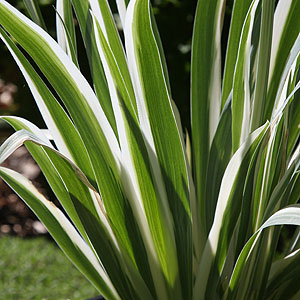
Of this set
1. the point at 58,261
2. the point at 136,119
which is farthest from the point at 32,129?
the point at 58,261

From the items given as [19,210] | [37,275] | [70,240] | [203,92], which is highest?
[203,92]

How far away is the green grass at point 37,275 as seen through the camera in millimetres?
1687

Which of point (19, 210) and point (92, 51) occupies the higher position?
point (92, 51)

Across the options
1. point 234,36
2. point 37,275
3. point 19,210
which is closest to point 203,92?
point 234,36

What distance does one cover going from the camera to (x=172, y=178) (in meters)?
0.67

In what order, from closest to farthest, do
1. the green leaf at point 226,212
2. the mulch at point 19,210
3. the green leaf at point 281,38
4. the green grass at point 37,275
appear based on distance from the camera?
the green leaf at point 226,212 < the green leaf at point 281,38 < the green grass at point 37,275 < the mulch at point 19,210

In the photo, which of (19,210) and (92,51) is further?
(19,210)

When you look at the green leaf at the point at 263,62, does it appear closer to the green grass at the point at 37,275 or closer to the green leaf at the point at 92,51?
the green leaf at the point at 92,51

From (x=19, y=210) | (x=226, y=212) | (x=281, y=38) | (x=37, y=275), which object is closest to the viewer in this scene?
(x=226, y=212)

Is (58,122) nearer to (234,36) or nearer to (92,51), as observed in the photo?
(92,51)

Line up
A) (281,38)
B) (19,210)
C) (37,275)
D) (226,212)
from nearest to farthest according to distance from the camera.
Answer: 1. (226,212)
2. (281,38)
3. (37,275)
4. (19,210)

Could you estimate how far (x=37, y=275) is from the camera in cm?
185

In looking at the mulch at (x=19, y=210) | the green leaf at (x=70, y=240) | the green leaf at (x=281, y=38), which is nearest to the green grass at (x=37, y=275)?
the mulch at (x=19, y=210)

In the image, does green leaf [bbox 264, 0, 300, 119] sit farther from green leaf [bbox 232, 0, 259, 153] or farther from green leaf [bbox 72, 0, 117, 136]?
green leaf [bbox 72, 0, 117, 136]
